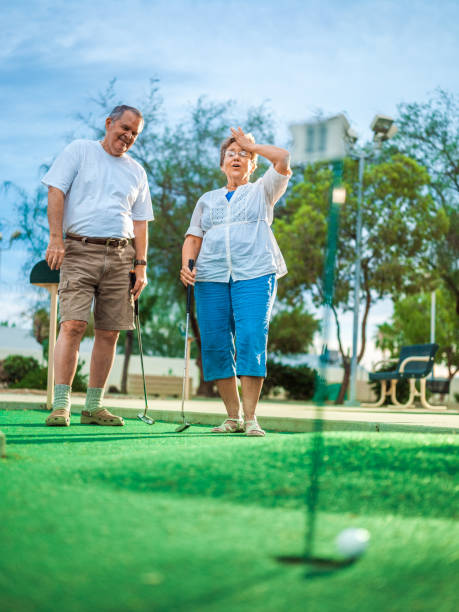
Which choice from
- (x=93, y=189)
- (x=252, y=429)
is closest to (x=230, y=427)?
(x=252, y=429)

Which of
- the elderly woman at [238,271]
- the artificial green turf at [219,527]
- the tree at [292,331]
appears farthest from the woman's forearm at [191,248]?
the tree at [292,331]

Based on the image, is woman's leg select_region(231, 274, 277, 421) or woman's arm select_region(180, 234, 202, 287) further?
woman's arm select_region(180, 234, 202, 287)

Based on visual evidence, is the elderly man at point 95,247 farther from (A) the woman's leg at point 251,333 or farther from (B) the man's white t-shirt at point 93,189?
(A) the woman's leg at point 251,333

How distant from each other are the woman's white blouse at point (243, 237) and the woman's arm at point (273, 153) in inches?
2.8

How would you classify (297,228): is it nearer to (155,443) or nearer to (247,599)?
(155,443)

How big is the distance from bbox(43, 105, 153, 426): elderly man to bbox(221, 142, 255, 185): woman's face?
644 millimetres

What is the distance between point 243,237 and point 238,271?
225mm

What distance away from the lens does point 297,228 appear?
71.2 feet

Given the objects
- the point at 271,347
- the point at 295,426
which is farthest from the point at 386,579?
the point at 271,347

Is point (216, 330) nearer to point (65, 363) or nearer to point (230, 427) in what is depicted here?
point (230, 427)

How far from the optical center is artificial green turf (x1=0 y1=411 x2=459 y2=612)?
4.32 ft

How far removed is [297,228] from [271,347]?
8329 mm

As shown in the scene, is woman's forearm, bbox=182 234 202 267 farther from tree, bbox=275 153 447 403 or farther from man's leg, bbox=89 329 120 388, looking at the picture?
tree, bbox=275 153 447 403

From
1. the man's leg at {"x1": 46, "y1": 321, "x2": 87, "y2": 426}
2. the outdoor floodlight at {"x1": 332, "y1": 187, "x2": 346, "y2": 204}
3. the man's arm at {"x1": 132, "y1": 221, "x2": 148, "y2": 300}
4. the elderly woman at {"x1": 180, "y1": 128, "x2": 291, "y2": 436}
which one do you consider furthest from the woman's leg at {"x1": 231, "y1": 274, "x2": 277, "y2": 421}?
the outdoor floodlight at {"x1": 332, "y1": 187, "x2": 346, "y2": 204}
